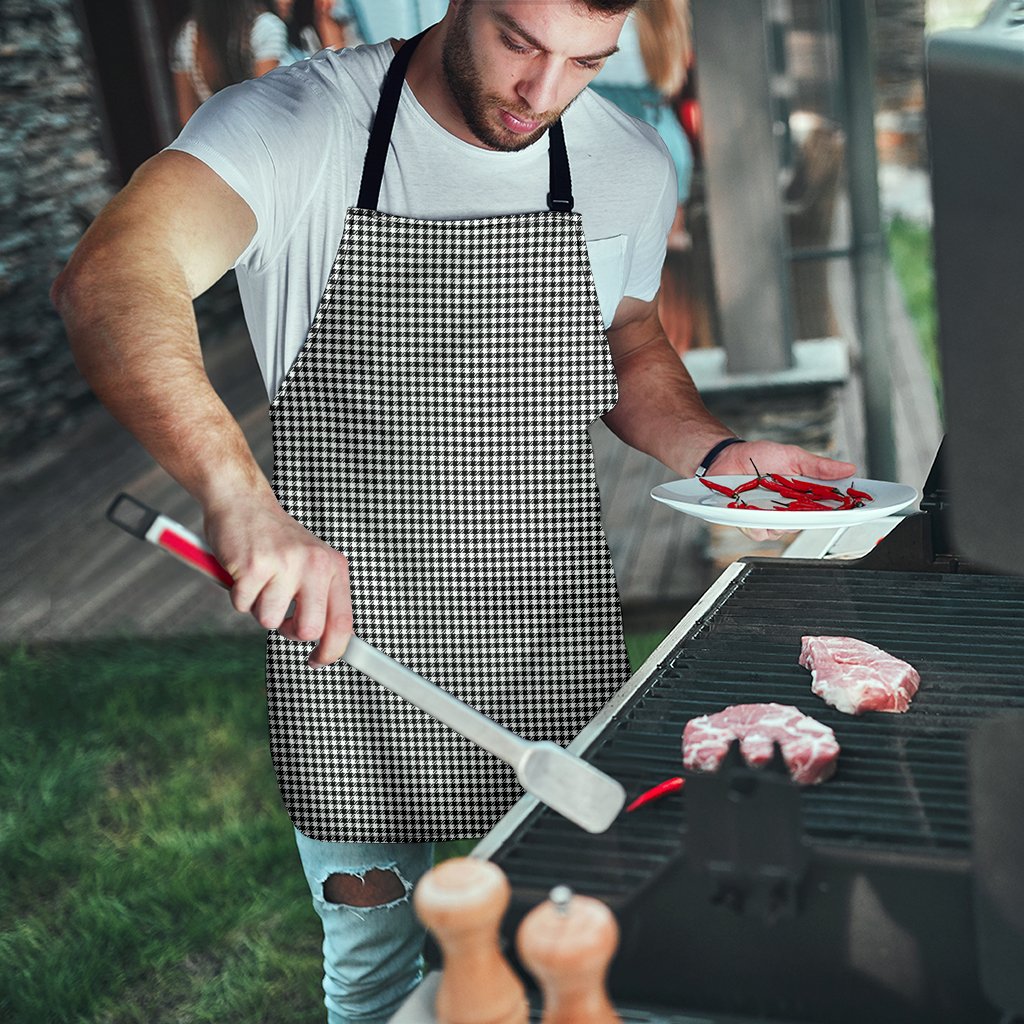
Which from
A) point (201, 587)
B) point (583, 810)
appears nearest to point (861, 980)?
point (583, 810)

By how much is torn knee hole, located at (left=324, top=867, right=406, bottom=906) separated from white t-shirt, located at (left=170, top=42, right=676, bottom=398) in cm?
75

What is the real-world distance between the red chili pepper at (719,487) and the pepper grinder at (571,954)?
0.97 m

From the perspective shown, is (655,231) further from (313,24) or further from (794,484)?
(313,24)

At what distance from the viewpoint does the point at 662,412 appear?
2174 millimetres

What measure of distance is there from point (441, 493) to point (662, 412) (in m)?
0.45

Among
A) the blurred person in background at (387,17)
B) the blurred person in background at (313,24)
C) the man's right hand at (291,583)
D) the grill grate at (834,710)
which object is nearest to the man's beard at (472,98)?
the grill grate at (834,710)

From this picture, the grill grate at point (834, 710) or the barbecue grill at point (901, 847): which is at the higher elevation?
the barbecue grill at point (901, 847)

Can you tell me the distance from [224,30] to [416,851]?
18.2 feet

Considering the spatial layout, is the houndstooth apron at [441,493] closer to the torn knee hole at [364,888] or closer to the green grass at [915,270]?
the torn knee hole at [364,888]

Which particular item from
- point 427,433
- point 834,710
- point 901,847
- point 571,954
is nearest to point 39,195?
point 427,433

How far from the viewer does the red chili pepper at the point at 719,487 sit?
5.80 feet

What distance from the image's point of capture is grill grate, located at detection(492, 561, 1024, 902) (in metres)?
1.13

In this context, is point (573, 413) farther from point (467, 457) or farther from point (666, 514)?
point (666, 514)

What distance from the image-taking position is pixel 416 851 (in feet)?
6.61
